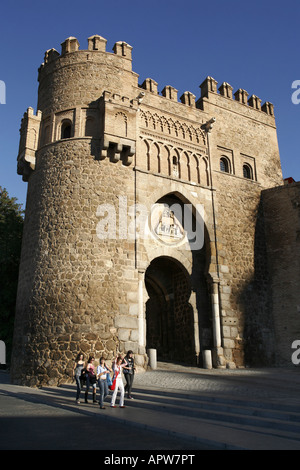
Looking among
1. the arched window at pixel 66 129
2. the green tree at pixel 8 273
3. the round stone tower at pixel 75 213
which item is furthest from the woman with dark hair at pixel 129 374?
the green tree at pixel 8 273

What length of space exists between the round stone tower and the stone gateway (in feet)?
0.13

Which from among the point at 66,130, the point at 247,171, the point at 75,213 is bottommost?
the point at 75,213

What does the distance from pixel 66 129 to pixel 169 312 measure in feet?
28.3

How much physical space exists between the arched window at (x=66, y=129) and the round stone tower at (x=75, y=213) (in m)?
0.04

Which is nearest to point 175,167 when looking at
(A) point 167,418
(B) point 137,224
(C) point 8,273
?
(B) point 137,224

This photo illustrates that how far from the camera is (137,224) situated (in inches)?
542

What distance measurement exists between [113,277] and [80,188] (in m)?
3.30

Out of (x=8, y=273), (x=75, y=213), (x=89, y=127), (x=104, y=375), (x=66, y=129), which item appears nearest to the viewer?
(x=104, y=375)

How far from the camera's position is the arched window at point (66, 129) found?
48.7ft

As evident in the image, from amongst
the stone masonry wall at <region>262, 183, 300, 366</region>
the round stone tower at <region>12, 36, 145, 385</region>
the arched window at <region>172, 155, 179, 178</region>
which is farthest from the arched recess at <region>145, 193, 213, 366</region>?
the stone masonry wall at <region>262, 183, 300, 366</region>

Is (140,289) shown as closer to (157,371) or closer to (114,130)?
(157,371)

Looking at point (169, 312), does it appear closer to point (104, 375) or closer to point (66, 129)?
point (66, 129)

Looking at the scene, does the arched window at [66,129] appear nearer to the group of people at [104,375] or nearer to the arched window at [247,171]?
the arched window at [247,171]

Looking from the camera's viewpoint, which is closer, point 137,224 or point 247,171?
point 137,224
